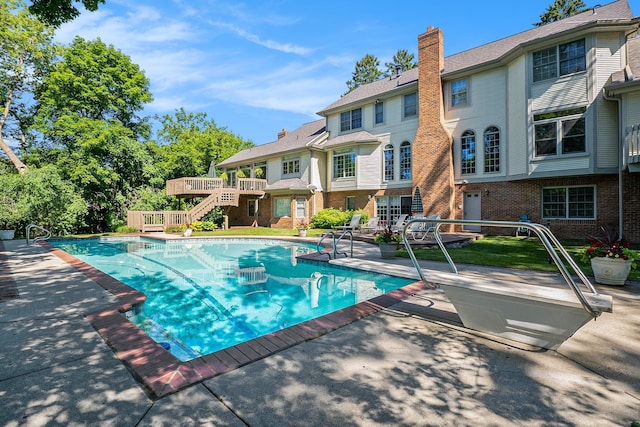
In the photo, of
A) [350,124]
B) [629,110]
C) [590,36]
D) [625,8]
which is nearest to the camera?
[629,110]

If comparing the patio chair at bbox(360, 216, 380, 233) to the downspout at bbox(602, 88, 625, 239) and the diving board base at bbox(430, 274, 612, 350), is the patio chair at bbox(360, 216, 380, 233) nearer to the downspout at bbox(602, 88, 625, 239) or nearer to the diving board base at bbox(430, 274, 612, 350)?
the downspout at bbox(602, 88, 625, 239)

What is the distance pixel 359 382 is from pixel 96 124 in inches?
1108

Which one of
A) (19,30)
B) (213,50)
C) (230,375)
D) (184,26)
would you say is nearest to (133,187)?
(19,30)

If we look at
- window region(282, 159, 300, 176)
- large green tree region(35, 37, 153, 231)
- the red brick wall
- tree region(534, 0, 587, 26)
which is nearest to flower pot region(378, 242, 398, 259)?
the red brick wall

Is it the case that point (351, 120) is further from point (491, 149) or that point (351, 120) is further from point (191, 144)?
point (191, 144)

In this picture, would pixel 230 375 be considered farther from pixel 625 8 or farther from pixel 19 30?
pixel 19 30

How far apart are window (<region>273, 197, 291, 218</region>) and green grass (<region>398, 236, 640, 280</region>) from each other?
1447 centimetres

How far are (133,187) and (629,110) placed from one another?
3150cm

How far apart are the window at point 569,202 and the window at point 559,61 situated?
5210 millimetres

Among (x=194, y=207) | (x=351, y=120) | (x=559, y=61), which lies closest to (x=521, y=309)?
(x=559, y=61)

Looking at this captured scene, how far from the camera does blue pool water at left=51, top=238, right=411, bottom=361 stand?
16.9 ft

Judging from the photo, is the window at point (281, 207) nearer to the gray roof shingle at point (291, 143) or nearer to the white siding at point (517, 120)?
the gray roof shingle at point (291, 143)

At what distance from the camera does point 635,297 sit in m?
5.29

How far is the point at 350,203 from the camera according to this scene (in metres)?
22.0
